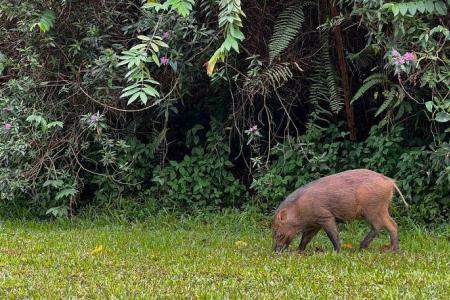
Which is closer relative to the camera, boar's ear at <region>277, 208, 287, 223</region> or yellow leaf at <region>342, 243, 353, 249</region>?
boar's ear at <region>277, 208, 287, 223</region>

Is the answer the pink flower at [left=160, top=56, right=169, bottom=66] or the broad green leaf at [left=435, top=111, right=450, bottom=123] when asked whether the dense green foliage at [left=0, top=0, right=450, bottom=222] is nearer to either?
the pink flower at [left=160, top=56, right=169, bottom=66]

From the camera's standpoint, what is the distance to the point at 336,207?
6461 mm

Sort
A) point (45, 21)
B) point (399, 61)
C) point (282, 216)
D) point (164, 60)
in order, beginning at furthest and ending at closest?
point (164, 60), point (45, 21), point (399, 61), point (282, 216)

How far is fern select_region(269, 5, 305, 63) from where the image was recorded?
8148 millimetres

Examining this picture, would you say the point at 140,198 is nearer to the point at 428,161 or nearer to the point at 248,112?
the point at 248,112

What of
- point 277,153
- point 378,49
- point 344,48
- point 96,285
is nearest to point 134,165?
point 277,153

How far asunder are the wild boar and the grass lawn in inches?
9.1

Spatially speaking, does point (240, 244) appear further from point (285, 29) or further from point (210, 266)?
point (285, 29)

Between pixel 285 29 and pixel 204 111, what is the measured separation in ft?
8.09

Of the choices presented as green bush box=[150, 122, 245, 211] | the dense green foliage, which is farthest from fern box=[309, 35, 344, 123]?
green bush box=[150, 122, 245, 211]

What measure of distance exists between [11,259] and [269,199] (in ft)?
12.6

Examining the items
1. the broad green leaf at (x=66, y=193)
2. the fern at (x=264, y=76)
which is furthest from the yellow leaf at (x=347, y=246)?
the broad green leaf at (x=66, y=193)

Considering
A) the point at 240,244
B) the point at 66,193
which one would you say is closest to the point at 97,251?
the point at 240,244

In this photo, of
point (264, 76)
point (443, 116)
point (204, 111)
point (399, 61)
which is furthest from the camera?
point (204, 111)
